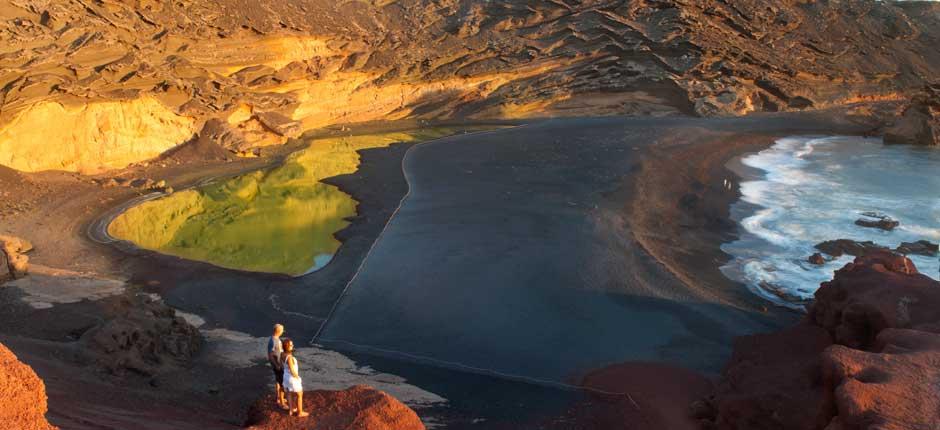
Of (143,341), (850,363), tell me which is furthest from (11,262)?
(850,363)

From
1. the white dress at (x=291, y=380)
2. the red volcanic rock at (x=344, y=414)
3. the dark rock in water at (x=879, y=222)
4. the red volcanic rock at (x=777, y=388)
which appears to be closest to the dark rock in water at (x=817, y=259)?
the dark rock in water at (x=879, y=222)

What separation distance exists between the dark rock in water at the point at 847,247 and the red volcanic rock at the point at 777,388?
7529 millimetres

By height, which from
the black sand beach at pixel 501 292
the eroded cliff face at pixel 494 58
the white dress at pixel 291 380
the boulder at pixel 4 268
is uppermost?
the eroded cliff face at pixel 494 58

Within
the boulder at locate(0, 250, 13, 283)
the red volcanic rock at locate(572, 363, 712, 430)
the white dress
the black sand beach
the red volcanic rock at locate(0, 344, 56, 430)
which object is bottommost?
the red volcanic rock at locate(572, 363, 712, 430)

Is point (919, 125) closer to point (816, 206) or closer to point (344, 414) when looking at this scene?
point (816, 206)

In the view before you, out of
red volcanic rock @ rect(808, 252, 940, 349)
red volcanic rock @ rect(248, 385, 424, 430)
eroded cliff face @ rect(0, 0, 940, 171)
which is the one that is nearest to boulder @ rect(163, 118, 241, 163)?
→ eroded cliff face @ rect(0, 0, 940, 171)

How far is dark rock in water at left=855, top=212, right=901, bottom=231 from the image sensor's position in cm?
2150

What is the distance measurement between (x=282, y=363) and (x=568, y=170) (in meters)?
18.8

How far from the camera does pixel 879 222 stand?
2188cm

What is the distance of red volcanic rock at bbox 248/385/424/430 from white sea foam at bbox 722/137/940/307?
10.6m

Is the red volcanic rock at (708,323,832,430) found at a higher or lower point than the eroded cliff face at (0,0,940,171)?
lower

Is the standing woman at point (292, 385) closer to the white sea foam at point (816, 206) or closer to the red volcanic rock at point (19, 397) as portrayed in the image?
the red volcanic rock at point (19, 397)

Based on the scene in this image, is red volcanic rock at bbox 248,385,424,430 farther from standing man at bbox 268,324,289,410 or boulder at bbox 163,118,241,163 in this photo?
boulder at bbox 163,118,241,163

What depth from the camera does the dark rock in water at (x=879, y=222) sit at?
21500mm
